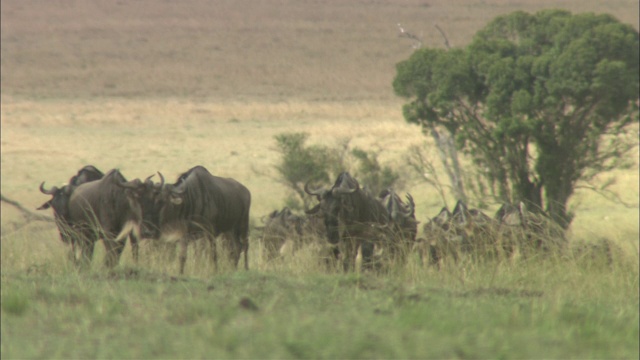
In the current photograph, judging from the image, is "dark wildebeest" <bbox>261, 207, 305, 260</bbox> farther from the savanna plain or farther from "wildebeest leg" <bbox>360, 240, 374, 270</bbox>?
"wildebeest leg" <bbox>360, 240, 374, 270</bbox>

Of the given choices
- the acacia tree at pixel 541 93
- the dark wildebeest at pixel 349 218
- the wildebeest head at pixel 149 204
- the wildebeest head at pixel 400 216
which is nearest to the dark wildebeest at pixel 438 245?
the wildebeest head at pixel 400 216

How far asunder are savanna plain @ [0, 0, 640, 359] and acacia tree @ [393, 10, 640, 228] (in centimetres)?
186

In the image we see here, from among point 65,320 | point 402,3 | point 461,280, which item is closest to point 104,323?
point 65,320

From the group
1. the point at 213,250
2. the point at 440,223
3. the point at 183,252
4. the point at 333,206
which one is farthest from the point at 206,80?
the point at 183,252

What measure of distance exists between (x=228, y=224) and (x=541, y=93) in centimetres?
1298

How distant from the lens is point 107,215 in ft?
33.2

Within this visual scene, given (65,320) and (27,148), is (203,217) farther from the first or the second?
(27,148)

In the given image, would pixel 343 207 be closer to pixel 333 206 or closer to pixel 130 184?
pixel 333 206

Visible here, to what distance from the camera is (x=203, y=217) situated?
1062 centimetres

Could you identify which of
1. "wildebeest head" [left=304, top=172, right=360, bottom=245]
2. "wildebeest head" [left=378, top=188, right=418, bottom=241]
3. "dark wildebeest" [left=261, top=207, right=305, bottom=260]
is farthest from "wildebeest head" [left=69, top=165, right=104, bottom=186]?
"wildebeest head" [left=378, top=188, right=418, bottom=241]

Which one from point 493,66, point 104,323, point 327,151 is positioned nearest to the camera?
point 104,323

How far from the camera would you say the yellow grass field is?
49.4 meters

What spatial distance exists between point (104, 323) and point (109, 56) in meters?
80.2

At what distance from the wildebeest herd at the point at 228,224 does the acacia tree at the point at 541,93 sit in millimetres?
11063
